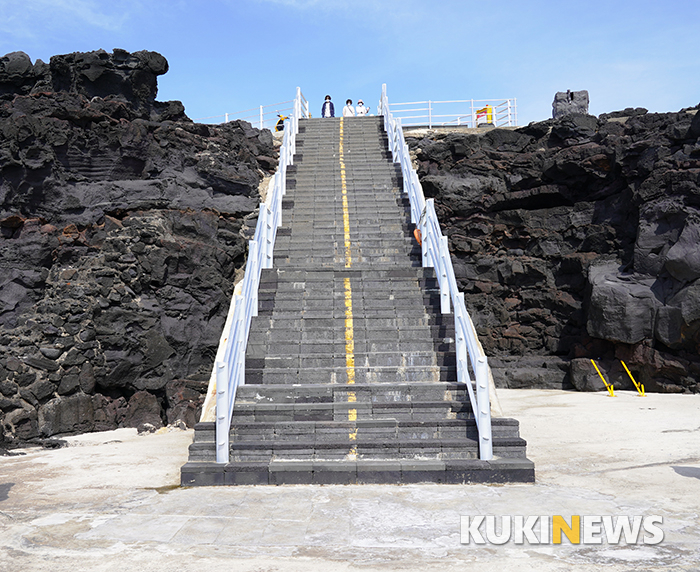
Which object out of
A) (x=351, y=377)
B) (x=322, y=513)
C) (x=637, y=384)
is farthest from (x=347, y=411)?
(x=637, y=384)

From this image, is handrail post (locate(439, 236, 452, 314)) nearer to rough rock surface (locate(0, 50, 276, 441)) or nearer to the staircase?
the staircase

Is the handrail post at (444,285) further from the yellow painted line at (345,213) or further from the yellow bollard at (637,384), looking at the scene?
the yellow bollard at (637,384)

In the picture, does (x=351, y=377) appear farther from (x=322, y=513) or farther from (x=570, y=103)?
(x=570, y=103)

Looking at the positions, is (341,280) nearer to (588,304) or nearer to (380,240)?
(380,240)

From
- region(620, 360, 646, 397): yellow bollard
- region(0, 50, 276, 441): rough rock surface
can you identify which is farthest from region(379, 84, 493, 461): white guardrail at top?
region(620, 360, 646, 397): yellow bollard

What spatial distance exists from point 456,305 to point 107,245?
8228 millimetres

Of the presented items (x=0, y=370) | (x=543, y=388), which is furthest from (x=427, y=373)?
(x=543, y=388)

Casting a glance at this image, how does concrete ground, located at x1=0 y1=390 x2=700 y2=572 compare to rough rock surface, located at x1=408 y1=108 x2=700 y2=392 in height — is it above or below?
below

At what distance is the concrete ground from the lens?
381 centimetres

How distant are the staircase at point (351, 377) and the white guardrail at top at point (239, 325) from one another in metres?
0.19

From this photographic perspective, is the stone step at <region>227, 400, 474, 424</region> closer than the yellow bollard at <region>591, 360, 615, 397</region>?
Yes

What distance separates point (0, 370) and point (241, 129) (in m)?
10.4

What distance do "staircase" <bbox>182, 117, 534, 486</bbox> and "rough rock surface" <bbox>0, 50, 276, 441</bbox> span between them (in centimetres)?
292

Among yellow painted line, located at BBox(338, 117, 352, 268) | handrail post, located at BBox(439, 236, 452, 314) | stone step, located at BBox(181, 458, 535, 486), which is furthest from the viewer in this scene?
yellow painted line, located at BBox(338, 117, 352, 268)
